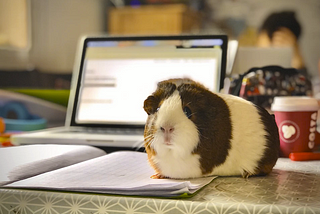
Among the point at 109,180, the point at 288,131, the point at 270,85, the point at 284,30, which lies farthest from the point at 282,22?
the point at 109,180

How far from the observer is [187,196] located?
480 mm

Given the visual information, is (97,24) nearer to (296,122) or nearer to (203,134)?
(296,122)

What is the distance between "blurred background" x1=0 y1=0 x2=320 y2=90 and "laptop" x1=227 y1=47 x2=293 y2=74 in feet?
4.03

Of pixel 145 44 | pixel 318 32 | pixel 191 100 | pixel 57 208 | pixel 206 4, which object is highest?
pixel 206 4

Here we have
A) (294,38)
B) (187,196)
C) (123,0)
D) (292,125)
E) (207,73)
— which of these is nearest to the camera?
(187,196)

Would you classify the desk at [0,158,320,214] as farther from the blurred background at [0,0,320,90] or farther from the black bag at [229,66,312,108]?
the blurred background at [0,0,320,90]

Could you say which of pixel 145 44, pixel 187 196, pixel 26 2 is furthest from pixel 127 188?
pixel 26 2

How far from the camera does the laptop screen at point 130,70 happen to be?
3.70 ft

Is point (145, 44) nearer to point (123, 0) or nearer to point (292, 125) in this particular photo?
point (292, 125)

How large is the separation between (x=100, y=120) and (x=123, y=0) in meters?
3.28

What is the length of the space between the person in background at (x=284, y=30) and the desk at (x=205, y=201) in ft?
11.4

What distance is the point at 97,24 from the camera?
3910 millimetres

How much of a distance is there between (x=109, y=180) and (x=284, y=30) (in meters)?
3.71

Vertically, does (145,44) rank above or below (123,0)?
below
